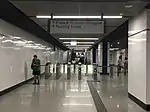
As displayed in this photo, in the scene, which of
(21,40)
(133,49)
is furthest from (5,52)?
(133,49)

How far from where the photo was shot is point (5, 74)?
9.63 meters

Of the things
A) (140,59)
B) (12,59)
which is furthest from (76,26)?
(12,59)

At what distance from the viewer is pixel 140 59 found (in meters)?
7.43

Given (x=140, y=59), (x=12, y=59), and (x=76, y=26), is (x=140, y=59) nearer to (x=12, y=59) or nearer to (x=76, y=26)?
(x=76, y=26)

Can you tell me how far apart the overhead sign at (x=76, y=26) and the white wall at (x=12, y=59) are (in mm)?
2003

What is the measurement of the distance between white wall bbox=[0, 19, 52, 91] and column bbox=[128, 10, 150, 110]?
15.2 feet

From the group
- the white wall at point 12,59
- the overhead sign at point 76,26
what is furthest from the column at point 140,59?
the white wall at point 12,59

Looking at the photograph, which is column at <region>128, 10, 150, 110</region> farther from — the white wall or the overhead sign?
the white wall

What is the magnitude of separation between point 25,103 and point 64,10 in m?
2.94

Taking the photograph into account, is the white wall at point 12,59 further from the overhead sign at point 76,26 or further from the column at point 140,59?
the column at point 140,59

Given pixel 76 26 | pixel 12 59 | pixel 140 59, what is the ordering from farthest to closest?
pixel 12 59
pixel 76 26
pixel 140 59

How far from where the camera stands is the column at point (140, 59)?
682 centimetres

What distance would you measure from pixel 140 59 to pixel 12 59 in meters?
5.69

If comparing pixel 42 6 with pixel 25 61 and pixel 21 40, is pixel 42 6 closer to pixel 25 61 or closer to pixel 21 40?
pixel 21 40
